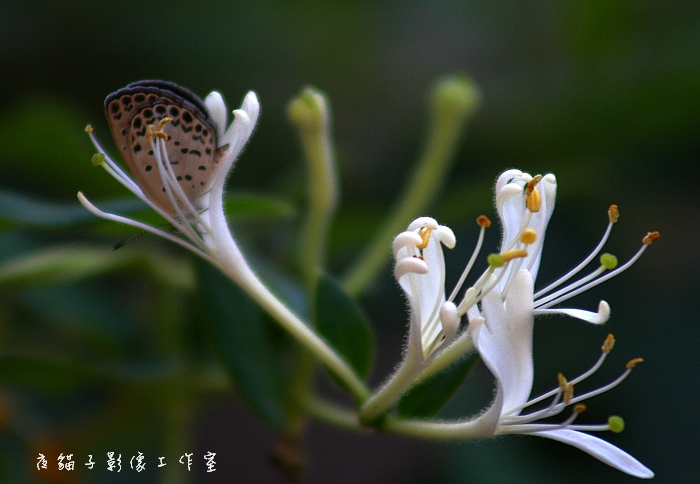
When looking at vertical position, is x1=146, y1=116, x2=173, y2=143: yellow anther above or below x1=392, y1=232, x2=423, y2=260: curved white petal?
above

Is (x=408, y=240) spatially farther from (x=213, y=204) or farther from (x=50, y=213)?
(x=50, y=213)

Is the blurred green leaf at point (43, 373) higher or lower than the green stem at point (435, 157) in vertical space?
lower

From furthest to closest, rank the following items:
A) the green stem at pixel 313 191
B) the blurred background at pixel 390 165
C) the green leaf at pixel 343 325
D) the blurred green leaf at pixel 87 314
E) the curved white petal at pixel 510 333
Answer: the blurred background at pixel 390 165
the blurred green leaf at pixel 87 314
the green stem at pixel 313 191
the green leaf at pixel 343 325
the curved white petal at pixel 510 333

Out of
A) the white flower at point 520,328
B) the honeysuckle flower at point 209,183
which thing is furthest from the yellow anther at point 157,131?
the white flower at point 520,328

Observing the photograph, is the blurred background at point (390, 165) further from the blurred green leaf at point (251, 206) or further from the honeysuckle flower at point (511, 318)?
A: the honeysuckle flower at point (511, 318)

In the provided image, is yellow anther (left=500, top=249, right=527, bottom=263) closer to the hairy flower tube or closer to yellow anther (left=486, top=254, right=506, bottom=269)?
yellow anther (left=486, top=254, right=506, bottom=269)

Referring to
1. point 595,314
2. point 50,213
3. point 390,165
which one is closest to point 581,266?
point 595,314

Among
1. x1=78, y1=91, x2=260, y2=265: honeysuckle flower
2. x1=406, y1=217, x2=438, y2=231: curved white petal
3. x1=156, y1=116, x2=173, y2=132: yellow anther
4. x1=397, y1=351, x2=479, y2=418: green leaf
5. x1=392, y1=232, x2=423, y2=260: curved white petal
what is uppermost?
x1=156, y1=116, x2=173, y2=132: yellow anther

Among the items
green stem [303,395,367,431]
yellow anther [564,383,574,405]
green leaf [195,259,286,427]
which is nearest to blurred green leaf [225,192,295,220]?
green leaf [195,259,286,427]
